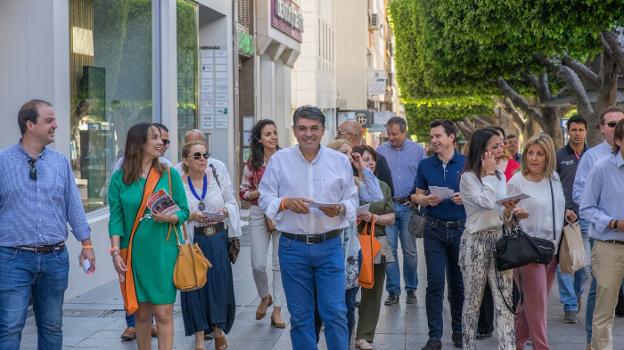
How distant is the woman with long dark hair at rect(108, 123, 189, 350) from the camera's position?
22.7 feet

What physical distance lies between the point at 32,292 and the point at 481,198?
3272mm

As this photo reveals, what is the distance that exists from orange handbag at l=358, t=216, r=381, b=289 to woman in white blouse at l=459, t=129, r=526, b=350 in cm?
71

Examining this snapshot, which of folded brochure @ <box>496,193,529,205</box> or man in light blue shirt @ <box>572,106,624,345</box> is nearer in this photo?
folded brochure @ <box>496,193,529,205</box>

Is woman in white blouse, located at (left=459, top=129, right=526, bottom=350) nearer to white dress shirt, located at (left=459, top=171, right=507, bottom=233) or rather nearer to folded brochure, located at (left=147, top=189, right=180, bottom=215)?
white dress shirt, located at (left=459, top=171, right=507, bottom=233)

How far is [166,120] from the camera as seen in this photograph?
596 inches

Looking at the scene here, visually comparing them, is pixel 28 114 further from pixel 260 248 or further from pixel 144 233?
pixel 260 248

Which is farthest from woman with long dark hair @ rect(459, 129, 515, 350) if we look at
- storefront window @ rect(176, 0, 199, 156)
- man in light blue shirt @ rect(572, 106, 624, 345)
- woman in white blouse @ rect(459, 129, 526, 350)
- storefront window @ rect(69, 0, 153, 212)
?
storefront window @ rect(176, 0, 199, 156)

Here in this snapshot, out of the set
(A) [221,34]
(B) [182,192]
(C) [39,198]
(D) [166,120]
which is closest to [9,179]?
(C) [39,198]

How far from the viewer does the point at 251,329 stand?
31.2ft

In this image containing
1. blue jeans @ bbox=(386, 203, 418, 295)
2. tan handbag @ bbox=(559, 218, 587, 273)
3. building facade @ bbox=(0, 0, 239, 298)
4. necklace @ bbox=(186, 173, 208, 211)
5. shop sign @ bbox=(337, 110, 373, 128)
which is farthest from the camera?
shop sign @ bbox=(337, 110, 373, 128)

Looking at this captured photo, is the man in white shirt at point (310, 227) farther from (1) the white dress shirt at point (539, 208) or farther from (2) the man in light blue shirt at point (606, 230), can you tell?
(2) the man in light blue shirt at point (606, 230)

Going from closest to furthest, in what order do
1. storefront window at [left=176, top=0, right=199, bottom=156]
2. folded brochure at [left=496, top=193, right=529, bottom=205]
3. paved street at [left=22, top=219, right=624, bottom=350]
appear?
folded brochure at [left=496, top=193, right=529, bottom=205] → paved street at [left=22, top=219, right=624, bottom=350] → storefront window at [left=176, top=0, right=199, bottom=156]

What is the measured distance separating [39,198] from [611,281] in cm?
395

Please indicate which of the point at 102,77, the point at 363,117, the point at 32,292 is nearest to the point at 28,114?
the point at 32,292
